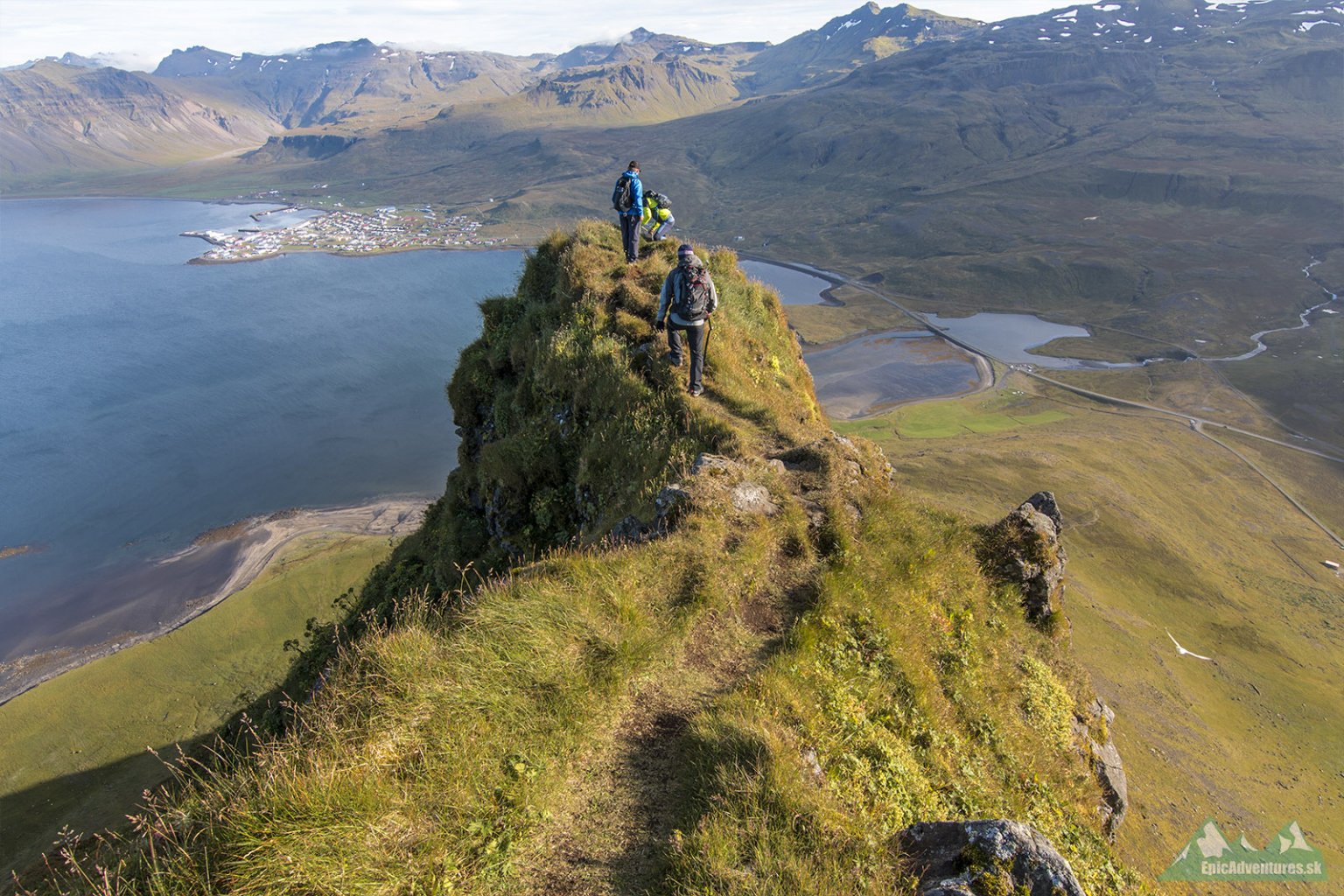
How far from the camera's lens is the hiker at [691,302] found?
13.4m

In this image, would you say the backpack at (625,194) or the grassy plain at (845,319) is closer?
the backpack at (625,194)

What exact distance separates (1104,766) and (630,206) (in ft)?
57.6

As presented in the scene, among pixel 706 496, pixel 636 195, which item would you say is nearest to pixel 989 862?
pixel 706 496

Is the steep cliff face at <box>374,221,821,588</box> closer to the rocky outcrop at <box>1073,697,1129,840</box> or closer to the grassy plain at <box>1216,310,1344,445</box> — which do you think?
the rocky outcrop at <box>1073,697,1129,840</box>

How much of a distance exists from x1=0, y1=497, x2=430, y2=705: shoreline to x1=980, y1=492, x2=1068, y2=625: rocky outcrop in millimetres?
62160

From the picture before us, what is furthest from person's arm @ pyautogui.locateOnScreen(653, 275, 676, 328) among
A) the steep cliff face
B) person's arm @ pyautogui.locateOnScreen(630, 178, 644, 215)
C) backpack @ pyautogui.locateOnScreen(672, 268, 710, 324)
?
person's arm @ pyautogui.locateOnScreen(630, 178, 644, 215)

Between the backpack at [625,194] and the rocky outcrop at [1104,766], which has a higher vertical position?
the backpack at [625,194]

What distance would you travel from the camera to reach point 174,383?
98.0 metres

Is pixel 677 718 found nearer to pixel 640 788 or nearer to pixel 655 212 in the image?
pixel 640 788

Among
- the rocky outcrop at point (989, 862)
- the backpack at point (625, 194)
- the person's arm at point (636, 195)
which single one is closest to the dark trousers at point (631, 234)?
the person's arm at point (636, 195)

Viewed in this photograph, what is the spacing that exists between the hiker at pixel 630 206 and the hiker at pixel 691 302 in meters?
5.46

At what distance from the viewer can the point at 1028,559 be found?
472 inches

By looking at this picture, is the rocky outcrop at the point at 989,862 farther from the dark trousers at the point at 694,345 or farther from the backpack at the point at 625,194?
the backpack at the point at 625,194

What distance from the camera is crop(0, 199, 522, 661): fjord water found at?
64438 mm
